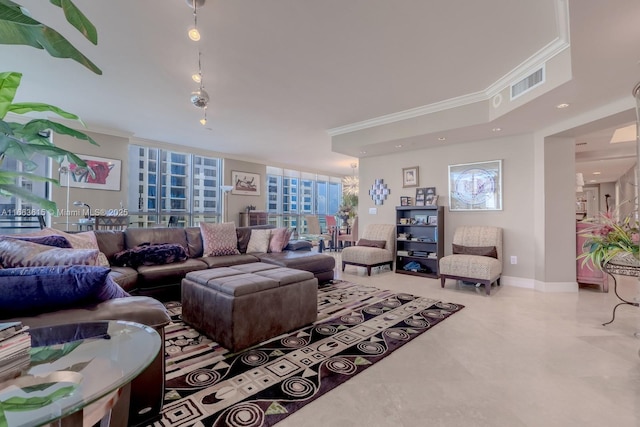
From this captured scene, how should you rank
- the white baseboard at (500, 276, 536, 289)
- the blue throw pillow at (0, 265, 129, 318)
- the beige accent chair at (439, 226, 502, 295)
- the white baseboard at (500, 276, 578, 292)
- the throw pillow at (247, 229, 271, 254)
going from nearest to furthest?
1. the blue throw pillow at (0, 265, 129, 318)
2. the beige accent chair at (439, 226, 502, 295)
3. the white baseboard at (500, 276, 578, 292)
4. the white baseboard at (500, 276, 536, 289)
5. the throw pillow at (247, 229, 271, 254)

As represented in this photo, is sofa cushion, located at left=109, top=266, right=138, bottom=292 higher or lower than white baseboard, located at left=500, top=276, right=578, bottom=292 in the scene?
higher

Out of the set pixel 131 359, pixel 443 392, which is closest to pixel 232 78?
pixel 131 359

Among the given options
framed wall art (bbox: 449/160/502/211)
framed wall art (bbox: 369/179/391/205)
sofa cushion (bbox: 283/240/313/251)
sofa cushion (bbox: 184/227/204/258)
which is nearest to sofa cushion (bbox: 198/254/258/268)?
sofa cushion (bbox: 184/227/204/258)

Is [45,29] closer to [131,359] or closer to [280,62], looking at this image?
[131,359]

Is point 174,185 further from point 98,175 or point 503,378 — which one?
point 503,378

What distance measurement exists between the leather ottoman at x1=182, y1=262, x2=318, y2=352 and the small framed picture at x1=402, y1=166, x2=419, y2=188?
3486 mm

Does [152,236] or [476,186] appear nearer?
[152,236]

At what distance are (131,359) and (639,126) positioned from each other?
11.1ft

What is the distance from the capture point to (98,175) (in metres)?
5.81

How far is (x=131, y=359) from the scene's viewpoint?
0.99m

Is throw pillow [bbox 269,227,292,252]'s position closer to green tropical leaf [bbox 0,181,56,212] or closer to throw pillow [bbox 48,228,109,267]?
throw pillow [bbox 48,228,109,267]

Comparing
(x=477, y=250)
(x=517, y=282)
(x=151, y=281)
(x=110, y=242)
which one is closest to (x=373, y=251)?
(x=477, y=250)

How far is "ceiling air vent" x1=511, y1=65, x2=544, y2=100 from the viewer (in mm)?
3027

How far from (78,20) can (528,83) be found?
154 inches
